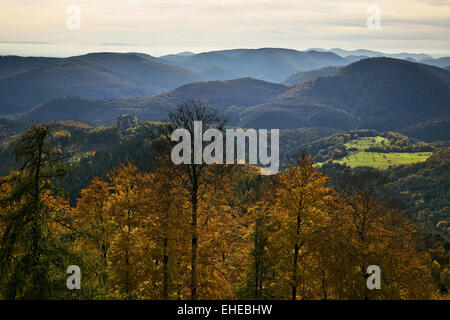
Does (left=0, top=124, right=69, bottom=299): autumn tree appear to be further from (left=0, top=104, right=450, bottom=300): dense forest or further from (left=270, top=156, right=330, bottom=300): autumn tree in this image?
(left=270, top=156, right=330, bottom=300): autumn tree

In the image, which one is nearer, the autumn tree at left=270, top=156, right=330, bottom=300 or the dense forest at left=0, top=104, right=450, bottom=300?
the dense forest at left=0, top=104, right=450, bottom=300

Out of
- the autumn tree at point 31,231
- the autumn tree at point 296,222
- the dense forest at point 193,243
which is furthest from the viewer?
the autumn tree at point 296,222

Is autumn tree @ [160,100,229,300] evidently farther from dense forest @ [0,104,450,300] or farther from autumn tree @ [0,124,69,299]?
autumn tree @ [0,124,69,299]

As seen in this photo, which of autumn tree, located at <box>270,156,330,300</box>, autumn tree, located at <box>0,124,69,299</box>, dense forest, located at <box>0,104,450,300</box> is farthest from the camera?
autumn tree, located at <box>270,156,330,300</box>

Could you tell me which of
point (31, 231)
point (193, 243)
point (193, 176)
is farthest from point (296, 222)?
point (31, 231)

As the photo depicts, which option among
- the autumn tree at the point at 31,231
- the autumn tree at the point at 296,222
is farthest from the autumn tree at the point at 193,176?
the autumn tree at the point at 31,231

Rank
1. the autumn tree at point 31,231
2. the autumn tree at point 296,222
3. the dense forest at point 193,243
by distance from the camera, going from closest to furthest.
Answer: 1. the autumn tree at point 31,231
2. the dense forest at point 193,243
3. the autumn tree at point 296,222

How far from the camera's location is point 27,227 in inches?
675

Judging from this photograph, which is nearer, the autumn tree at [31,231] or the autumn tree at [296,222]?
the autumn tree at [31,231]

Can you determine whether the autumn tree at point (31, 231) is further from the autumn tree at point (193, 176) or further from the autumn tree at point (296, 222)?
the autumn tree at point (296, 222)

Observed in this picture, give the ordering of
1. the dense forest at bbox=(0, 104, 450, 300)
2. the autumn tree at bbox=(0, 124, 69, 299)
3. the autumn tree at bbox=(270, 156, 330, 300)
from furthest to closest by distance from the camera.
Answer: the autumn tree at bbox=(270, 156, 330, 300), the dense forest at bbox=(0, 104, 450, 300), the autumn tree at bbox=(0, 124, 69, 299)

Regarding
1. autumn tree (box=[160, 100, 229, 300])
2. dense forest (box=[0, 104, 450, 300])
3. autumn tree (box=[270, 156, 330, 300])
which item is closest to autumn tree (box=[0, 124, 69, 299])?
dense forest (box=[0, 104, 450, 300])
